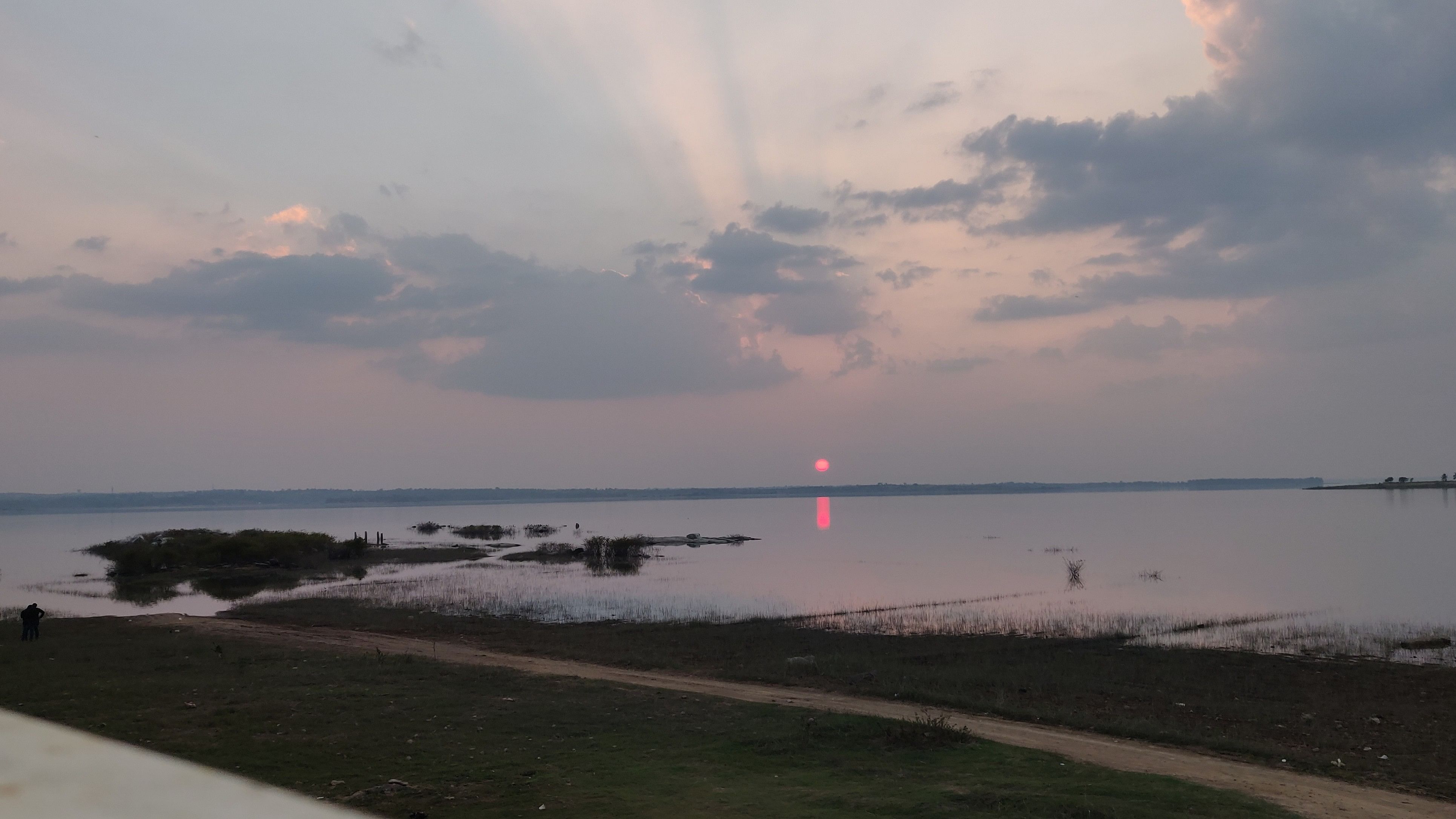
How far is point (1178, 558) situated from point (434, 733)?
234 ft

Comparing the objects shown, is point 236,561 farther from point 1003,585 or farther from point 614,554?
point 1003,585

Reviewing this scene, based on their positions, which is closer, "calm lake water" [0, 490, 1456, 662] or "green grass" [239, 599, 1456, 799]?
"green grass" [239, 599, 1456, 799]

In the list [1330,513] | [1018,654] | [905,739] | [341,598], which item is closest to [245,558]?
[341,598]

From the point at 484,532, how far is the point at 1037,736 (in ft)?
370

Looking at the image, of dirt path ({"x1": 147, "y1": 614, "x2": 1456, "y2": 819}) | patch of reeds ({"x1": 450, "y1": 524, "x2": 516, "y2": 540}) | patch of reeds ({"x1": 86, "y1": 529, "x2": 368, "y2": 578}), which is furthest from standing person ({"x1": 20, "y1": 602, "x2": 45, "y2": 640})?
patch of reeds ({"x1": 450, "y1": 524, "x2": 516, "y2": 540})

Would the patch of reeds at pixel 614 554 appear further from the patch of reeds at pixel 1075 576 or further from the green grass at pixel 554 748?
the green grass at pixel 554 748

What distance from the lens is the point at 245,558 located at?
71938 mm

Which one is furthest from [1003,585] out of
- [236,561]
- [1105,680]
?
[236,561]

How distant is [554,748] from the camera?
1606 cm

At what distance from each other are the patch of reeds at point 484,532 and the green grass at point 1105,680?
82934 mm

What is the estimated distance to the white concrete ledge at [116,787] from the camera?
4.29 ft

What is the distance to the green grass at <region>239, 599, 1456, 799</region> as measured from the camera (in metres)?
18.7

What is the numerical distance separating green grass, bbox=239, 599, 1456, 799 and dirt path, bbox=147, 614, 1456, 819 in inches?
31.8

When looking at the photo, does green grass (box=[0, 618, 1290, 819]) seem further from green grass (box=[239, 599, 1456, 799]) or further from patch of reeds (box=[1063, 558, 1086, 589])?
patch of reeds (box=[1063, 558, 1086, 589])
